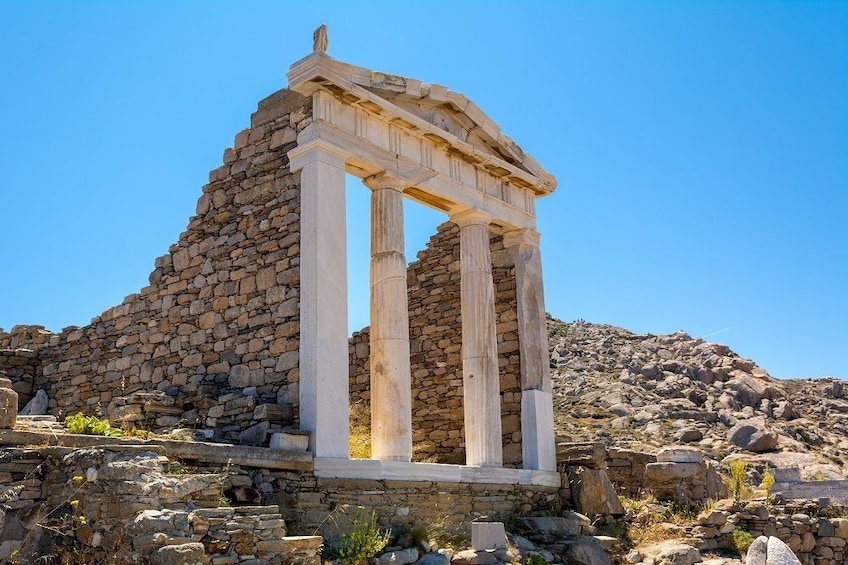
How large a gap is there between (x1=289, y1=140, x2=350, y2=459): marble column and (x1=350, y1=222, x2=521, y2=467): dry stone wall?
14.2ft

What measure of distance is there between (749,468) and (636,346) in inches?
421

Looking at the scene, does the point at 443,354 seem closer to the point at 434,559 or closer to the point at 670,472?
the point at 670,472

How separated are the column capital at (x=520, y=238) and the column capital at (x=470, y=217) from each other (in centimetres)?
121

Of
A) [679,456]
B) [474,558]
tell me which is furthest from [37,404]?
[679,456]

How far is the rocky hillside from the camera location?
847 inches

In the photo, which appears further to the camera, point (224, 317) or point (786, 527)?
point (786, 527)

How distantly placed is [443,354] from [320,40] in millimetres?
6345

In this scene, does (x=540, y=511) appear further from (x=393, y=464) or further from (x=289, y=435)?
(x=289, y=435)

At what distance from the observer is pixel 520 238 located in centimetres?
1561

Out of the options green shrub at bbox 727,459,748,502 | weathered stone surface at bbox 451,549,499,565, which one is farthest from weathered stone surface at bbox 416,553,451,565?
green shrub at bbox 727,459,748,502

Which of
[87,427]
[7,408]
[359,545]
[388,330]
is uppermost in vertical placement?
[388,330]

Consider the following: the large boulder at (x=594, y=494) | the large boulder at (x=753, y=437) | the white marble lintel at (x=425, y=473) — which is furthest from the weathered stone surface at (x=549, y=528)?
the large boulder at (x=753, y=437)

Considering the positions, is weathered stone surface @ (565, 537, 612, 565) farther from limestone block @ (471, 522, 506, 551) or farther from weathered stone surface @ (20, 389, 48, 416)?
weathered stone surface @ (20, 389, 48, 416)

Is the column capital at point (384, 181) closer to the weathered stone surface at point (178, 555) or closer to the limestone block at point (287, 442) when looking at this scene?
the limestone block at point (287, 442)
